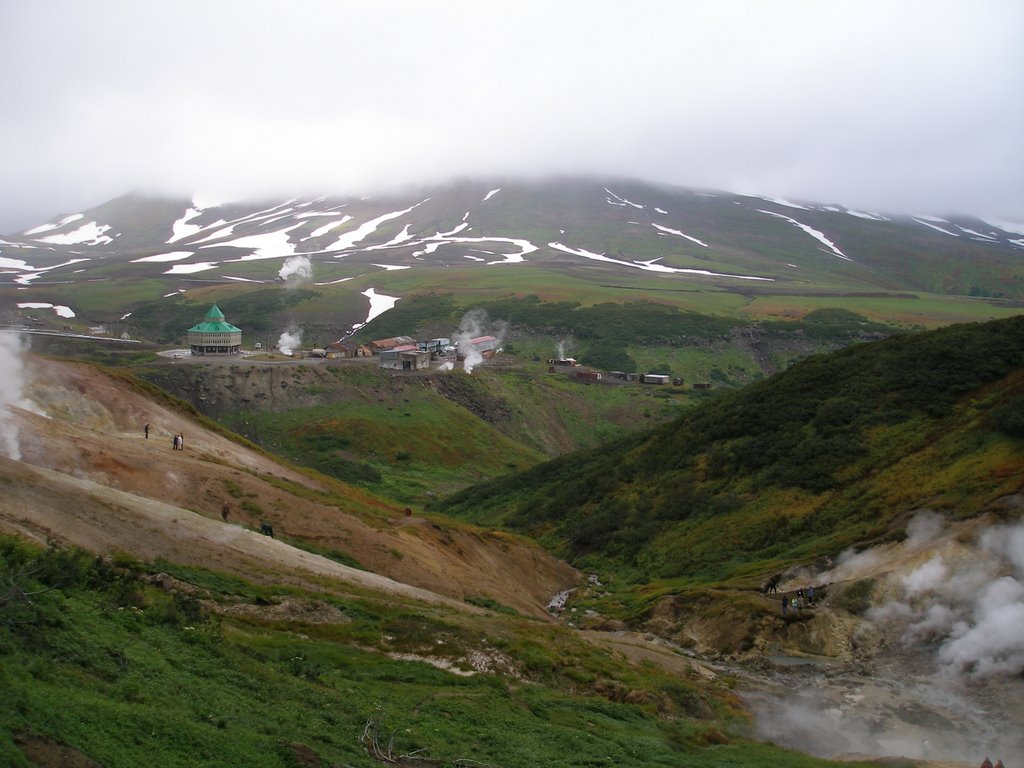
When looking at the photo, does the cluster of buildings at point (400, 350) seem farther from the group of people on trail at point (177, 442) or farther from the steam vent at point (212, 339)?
the group of people on trail at point (177, 442)

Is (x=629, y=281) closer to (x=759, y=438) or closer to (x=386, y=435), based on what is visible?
(x=386, y=435)

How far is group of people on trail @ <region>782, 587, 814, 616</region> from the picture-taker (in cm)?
3080

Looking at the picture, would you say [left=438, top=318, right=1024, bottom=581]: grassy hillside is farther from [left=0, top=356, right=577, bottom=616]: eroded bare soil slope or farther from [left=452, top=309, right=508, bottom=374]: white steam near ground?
[left=452, top=309, right=508, bottom=374]: white steam near ground

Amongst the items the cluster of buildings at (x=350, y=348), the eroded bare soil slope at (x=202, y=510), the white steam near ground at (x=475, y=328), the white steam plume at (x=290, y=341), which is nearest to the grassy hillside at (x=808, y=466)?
the eroded bare soil slope at (x=202, y=510)

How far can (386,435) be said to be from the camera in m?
85.2

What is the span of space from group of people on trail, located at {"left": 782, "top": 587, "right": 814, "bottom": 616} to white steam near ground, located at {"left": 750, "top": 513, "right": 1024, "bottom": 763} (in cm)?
182

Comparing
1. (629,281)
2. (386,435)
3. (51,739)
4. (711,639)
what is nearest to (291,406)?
(386,435)

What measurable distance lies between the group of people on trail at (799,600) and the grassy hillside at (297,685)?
596 cm

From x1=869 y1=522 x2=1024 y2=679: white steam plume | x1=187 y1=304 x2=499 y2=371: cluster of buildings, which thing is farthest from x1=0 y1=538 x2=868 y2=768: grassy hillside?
x1=187 y1=304 x2=499 y2=371: cluster of buildings

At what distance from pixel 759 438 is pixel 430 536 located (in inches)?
829

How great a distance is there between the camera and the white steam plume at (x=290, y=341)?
119 m

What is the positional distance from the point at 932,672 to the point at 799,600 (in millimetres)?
5691

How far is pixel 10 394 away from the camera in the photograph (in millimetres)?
43969

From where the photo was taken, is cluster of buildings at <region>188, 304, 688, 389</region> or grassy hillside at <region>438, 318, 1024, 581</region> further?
cluster of buildings at <region>188, 304, 688, 389</region>
